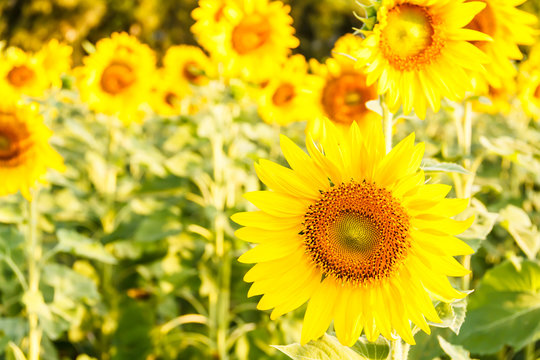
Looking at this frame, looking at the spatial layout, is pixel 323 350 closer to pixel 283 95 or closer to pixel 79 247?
pixel 79 247

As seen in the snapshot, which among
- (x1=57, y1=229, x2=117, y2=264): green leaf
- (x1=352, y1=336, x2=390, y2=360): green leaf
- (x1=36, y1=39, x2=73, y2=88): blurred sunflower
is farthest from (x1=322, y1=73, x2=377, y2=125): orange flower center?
(x1=36, y1=39, x2=73, y2=88): blurred sunflower

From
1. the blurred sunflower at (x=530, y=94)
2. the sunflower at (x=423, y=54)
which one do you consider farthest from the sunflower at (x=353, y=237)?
the blurred sunflower at (x=530, y=94)

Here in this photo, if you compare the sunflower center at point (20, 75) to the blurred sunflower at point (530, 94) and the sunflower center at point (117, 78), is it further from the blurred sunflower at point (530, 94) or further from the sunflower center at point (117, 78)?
the blurred sunflower at point (530, 94)

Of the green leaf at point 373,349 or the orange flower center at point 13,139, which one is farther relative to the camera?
the orange flower center at point 13,139

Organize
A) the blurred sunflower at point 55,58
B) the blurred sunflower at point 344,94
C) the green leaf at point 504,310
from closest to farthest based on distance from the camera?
1. the green leaf at point 504,310
2. the blurred sunflower at point 344,94
3. the blurred sunflower at point 55,58

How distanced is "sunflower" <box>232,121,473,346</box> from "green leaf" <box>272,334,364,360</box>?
0.05m

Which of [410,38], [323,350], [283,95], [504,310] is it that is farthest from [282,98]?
[323,350]

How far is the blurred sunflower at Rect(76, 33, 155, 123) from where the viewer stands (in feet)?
12.1

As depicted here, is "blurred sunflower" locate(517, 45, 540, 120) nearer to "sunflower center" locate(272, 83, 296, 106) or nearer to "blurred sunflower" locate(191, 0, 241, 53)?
"sunflower center" locate(272, 83, 296, 106)

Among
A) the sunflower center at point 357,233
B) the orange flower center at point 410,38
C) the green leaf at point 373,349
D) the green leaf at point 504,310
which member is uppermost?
the orange flower center at point 410,38

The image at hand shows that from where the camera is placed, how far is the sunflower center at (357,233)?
1.25m

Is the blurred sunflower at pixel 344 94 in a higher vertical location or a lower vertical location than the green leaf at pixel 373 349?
higher

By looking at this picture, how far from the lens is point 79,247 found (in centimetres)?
232

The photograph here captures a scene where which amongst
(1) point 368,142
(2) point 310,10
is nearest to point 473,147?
(1) point 368,142
